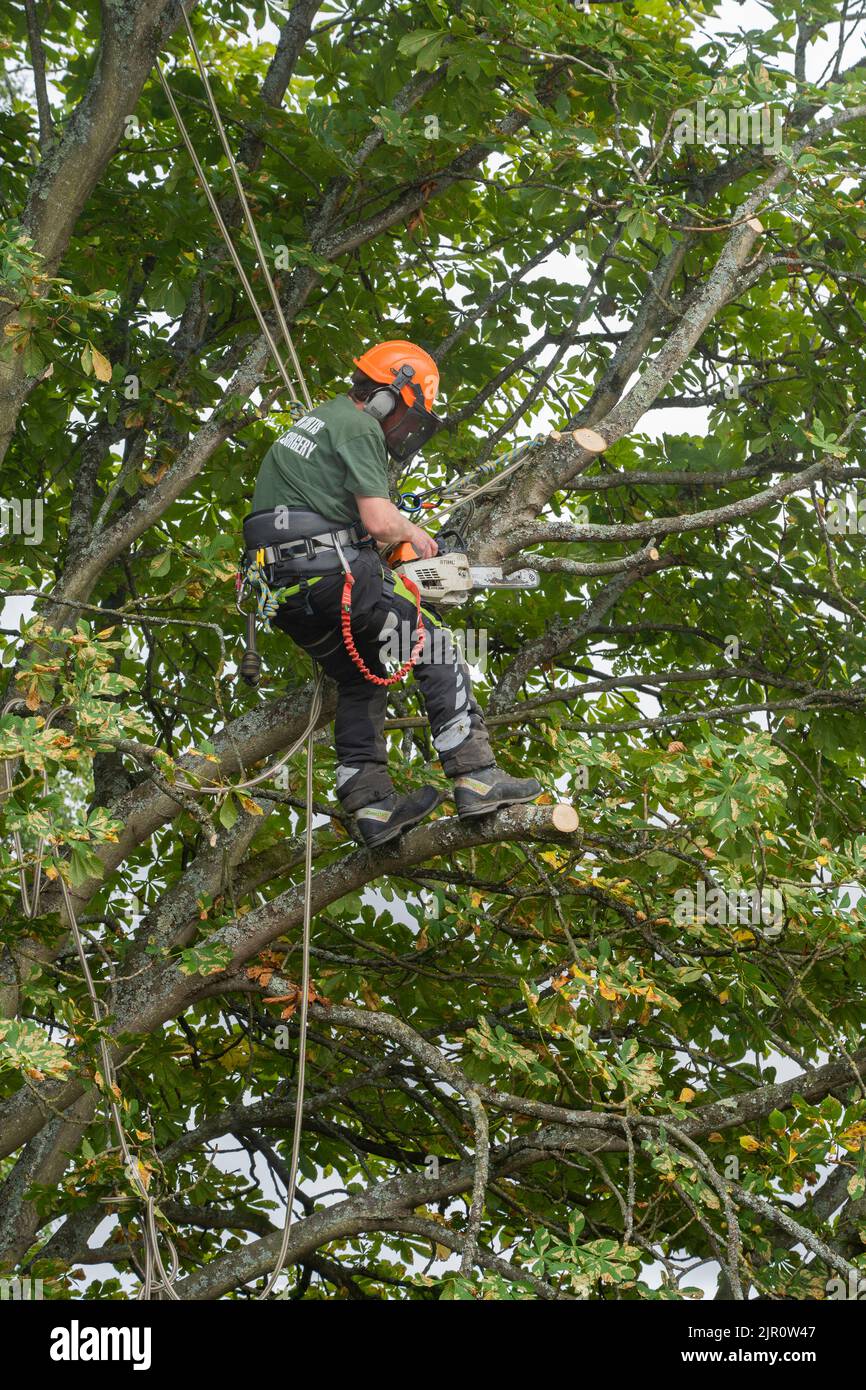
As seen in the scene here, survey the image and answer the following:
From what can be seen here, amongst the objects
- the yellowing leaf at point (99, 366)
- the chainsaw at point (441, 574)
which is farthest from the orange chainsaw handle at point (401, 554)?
the yellowing leaf at point (99, 366)

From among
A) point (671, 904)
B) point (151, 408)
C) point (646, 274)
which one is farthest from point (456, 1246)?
point (646, 274)

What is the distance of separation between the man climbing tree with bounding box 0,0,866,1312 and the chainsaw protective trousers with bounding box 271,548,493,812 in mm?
24

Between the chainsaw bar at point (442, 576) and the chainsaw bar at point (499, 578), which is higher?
the chainsaw bar at point (499, 578)

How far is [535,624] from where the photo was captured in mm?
8188

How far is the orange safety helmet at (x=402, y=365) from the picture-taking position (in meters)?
5.10

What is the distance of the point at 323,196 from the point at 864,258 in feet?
7.92

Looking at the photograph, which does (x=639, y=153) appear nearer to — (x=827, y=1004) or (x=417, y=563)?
(x=417, y=563)

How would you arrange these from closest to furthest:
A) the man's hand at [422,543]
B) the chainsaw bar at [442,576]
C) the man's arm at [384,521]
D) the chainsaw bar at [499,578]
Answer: the man's arm at [384,521] → the man's hand at [422,543] → the chainsaw bar at [442,576] → the chainsaw bar at [499,578]

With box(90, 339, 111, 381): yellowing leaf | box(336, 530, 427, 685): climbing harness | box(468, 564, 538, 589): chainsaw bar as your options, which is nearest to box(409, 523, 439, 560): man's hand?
box(336, 530, 427, 685): climbing harness

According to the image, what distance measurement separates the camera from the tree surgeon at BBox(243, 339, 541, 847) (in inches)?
190

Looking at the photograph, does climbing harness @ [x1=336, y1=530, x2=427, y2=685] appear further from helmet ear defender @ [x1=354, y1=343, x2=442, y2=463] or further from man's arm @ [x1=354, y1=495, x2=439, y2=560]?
helmet ear defender @ [x1=354, y1=343, x2=442, y2=463]

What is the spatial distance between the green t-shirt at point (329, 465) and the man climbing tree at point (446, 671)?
0.02 m

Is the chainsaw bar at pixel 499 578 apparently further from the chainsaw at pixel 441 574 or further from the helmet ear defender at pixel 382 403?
the helmet ear defender at pixel 382 403

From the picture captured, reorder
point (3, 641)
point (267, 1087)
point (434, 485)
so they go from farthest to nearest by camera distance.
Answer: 1. point (434, 485)
2. point (267, 1087)
3. point (3, 641)
